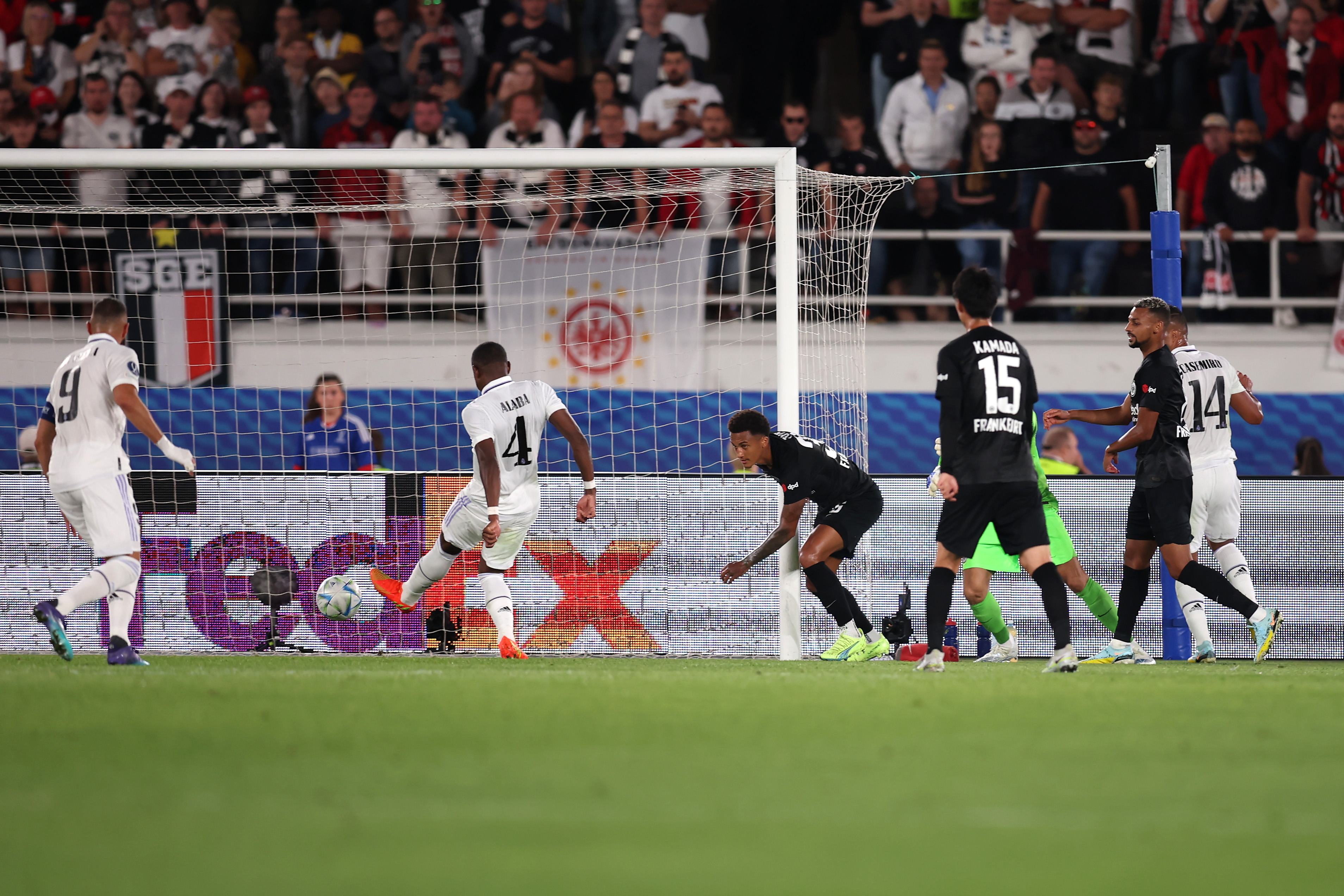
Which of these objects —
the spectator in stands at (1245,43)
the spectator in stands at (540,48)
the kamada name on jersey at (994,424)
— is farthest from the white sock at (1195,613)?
the spectator in stands at (540,48)

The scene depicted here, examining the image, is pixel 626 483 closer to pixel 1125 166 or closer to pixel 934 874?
pixel 1125 166

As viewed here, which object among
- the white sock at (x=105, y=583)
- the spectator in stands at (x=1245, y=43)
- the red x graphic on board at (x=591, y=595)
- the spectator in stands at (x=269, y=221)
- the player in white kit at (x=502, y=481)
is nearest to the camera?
the white sock at (x=105, y=583)

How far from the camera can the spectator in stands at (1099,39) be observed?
50.3 ft

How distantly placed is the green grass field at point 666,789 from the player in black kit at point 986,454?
102 cm

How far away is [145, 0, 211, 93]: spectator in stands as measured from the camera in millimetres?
15492

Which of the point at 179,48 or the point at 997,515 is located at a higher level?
the point at 179,48

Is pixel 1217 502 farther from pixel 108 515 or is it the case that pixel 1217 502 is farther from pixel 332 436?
pixel 332 436

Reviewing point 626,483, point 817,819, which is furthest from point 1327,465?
point 817,819

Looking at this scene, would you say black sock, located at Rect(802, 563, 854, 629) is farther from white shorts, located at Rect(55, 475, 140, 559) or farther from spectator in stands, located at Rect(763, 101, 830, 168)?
spectator in stands, located at Rect(763, 101, 830, 168)

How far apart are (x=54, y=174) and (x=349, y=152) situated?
377 centimetres

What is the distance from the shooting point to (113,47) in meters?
15.6

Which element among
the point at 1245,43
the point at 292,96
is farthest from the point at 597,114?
the point at 1245,43

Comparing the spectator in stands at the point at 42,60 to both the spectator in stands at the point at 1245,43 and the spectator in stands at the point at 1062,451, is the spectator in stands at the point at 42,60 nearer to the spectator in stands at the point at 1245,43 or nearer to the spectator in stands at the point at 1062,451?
the spectator in stands at the point at 1062,451

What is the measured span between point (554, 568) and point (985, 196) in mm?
6139
